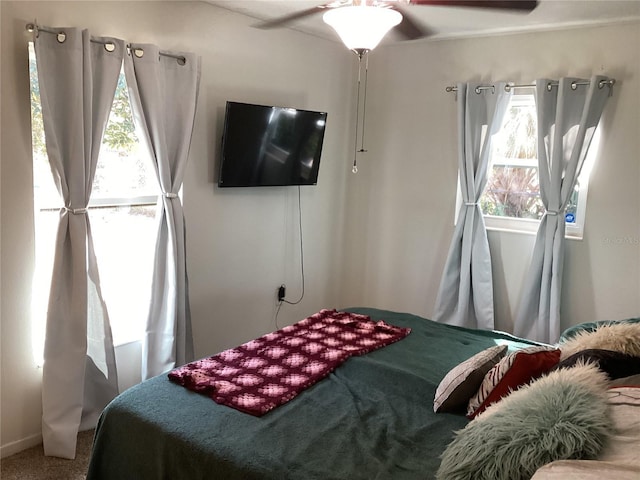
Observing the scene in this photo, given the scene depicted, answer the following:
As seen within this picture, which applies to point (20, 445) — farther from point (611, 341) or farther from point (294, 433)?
point (611, 341)

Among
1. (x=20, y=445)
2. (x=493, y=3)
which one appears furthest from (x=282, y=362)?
(x=493, y=3)

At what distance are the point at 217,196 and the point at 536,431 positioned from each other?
8.38 feet

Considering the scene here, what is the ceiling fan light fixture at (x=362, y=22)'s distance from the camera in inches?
75.0

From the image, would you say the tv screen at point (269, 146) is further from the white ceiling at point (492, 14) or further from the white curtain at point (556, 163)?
the white curtain at point (556, 163)

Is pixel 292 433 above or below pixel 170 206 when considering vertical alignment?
below

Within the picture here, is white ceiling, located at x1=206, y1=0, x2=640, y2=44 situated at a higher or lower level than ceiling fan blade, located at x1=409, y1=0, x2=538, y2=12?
higher

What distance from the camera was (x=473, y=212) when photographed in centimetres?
384

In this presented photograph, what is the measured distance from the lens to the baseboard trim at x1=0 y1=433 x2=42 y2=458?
2.64 meters

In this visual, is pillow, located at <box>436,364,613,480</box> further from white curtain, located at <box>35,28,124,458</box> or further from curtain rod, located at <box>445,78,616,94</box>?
curtain rod, located at <box>445,78,616,94</box>

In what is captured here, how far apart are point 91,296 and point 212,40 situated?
1.69 m

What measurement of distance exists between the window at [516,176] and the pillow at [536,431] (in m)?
2.30

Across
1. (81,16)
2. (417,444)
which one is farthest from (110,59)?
(417,444)

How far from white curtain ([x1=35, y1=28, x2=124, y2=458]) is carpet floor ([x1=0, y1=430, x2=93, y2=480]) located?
5 centimetres

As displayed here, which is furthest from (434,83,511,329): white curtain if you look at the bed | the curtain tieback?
the curtain tieback
